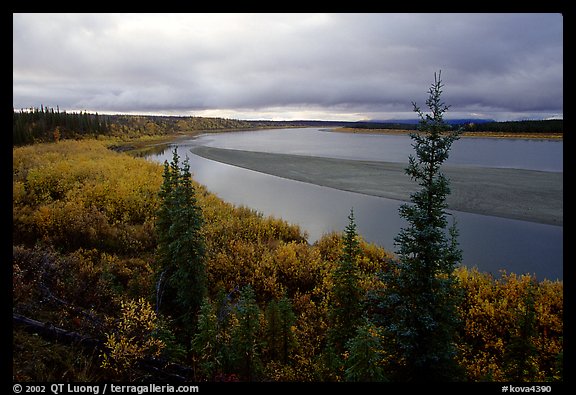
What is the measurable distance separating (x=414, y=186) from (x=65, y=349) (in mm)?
27702

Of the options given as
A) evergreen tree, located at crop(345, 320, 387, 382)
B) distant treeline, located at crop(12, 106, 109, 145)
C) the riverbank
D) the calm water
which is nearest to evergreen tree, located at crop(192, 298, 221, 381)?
evergreen tree, located at crop(345, 320, 387, 382)

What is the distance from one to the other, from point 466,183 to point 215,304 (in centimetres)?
2699

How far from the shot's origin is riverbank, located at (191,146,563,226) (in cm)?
2217

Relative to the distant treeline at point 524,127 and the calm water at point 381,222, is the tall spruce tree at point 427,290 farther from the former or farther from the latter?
the distant treeline at point 524,127

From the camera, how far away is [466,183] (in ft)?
96.7

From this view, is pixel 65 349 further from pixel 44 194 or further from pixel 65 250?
pixel 44 194

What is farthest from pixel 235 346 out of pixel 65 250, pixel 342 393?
pixel 65 250

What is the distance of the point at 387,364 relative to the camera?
7059 millimetres

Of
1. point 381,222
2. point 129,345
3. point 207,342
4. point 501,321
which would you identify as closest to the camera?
point 129,345

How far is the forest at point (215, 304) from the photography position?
6.25 m

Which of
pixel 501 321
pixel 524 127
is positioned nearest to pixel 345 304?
pixel 501 321

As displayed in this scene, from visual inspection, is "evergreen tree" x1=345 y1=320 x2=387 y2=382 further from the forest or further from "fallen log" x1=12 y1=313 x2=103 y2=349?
"fallen log" x1=12 y1=313 x2=103 y2=349

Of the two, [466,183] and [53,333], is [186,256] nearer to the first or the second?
[53,333]

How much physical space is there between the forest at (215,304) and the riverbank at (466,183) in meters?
10.6
